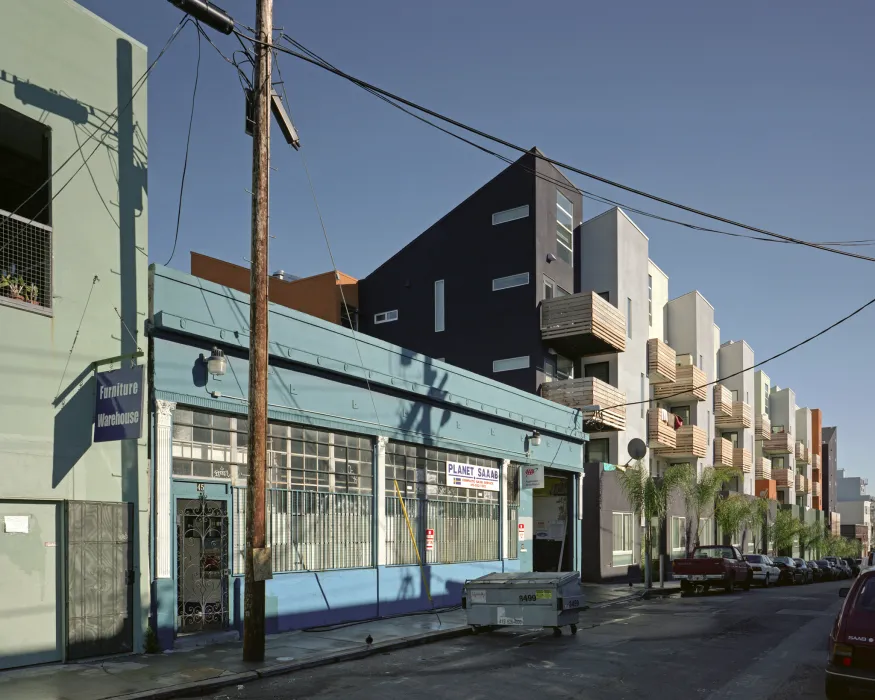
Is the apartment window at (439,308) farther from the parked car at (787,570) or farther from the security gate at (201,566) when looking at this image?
the security gate at (201,566)

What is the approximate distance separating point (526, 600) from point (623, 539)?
19.4 metres

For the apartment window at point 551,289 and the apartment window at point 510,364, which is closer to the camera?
the apartment window at point 510,364

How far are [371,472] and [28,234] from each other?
8.78m

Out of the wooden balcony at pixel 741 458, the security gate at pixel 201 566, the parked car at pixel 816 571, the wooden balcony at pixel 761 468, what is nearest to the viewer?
the security gate at pixel 201 566

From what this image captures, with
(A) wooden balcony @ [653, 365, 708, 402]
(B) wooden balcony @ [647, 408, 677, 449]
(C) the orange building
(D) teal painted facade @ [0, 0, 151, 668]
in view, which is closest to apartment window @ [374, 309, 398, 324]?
(C) the orange building

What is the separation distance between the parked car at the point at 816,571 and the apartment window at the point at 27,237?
1687 inches

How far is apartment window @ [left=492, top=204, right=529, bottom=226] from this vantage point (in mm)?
31922

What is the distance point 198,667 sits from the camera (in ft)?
38.8

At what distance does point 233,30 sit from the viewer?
12.8m

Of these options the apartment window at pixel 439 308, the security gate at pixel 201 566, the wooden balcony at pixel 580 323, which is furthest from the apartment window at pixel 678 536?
the security gate at pixel 201 566

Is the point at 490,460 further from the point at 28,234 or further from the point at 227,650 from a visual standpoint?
the point at 28,234

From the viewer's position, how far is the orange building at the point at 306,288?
35531 millimetres

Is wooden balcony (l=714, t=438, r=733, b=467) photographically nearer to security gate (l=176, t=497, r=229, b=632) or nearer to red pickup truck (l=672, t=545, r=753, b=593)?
red pickup truck (l=672, t=545, r=753, b=593)

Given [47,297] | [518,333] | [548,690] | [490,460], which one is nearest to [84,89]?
[47,297]
